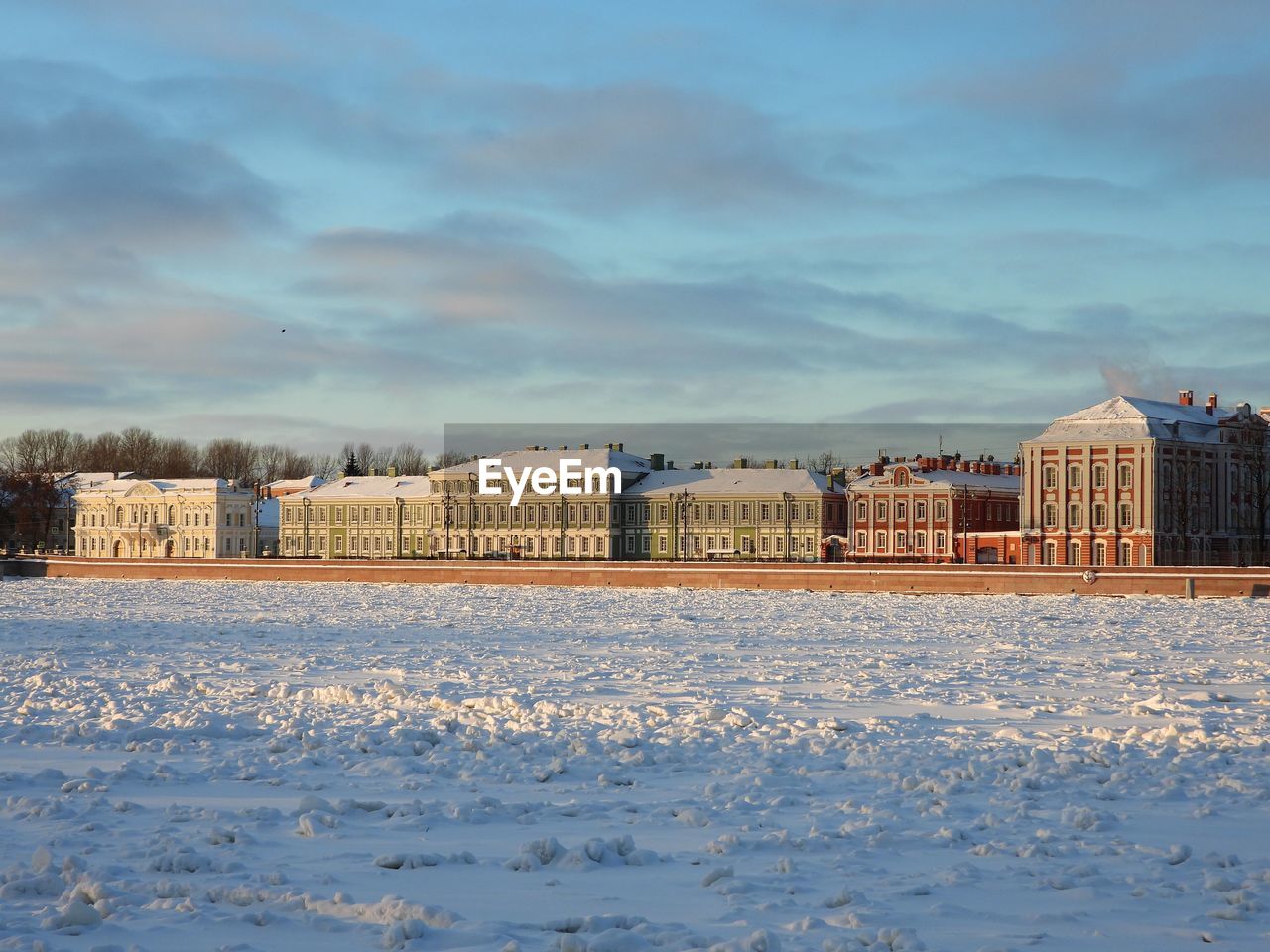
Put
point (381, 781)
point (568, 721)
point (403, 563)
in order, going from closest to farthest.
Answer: point (381, 781), point (568, 721), point (403, 563)

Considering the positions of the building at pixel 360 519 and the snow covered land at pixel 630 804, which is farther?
the building at pixel 360 519

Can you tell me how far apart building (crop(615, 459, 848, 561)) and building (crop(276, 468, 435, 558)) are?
46.3ft

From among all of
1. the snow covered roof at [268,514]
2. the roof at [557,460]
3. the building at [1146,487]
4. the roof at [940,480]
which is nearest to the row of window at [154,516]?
the snow covered roof at [268,514]

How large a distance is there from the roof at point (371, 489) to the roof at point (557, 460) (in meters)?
2.19

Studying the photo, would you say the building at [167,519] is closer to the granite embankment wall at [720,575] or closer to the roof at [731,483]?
the granite embankment wall at [720,575]

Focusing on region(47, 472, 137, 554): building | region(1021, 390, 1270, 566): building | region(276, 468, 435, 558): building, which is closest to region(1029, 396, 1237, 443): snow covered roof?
region(1021, 390, 1270, 566): building

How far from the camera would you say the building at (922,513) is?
82.2m

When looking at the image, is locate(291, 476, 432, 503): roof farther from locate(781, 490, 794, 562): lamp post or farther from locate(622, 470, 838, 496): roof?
locate(781, 490, 794, 562): lamp post

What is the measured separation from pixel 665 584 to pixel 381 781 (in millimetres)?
50315

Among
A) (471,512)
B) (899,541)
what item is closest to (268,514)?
(471,512)

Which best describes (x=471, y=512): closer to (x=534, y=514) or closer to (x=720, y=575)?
(x=534, y=514)

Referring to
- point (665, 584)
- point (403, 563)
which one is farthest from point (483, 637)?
point (403, 563)

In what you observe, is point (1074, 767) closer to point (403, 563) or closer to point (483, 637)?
point (483, 637)

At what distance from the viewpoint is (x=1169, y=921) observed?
23.9 ft
